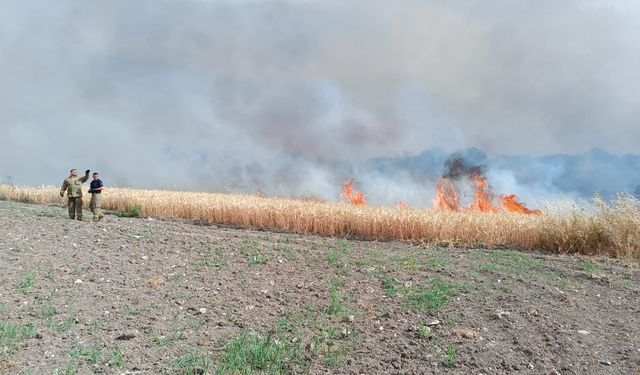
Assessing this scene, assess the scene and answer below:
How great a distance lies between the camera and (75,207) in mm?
14773

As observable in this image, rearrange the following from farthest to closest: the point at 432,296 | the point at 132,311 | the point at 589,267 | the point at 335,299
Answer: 1. the point at 589,267
2. the point at 432,296
3. the point at 335,299
4. the point at 132,311

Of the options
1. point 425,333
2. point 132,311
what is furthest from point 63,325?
point 425,333

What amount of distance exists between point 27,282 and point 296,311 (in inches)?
157

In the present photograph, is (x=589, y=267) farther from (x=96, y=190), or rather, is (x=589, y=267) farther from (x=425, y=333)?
(x=96, y=190)

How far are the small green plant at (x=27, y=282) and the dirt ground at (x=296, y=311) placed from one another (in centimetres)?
2

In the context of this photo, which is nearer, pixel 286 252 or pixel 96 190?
pixel 286 252

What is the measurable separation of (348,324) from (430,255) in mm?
5270

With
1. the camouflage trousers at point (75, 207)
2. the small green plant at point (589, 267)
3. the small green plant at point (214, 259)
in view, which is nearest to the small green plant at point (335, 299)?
the small green plant at point (214, 259)

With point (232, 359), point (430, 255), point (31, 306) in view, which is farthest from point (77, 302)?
point (430, 255)

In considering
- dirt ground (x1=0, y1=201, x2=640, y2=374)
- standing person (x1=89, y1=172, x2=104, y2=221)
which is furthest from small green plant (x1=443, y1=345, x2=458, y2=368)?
standing person (x1=89, y1=172, x2=104, y2=221)

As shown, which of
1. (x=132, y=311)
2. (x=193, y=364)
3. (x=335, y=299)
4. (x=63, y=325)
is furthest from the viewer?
(x=335, y=299)

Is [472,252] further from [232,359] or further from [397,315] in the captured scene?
[232,359]

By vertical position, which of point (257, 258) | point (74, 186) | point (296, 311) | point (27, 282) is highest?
point (74, 186)

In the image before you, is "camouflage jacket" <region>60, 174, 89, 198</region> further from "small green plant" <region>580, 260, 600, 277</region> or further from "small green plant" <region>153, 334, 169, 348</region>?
"small green plant" <region>580, 260, 600, 277</region>
